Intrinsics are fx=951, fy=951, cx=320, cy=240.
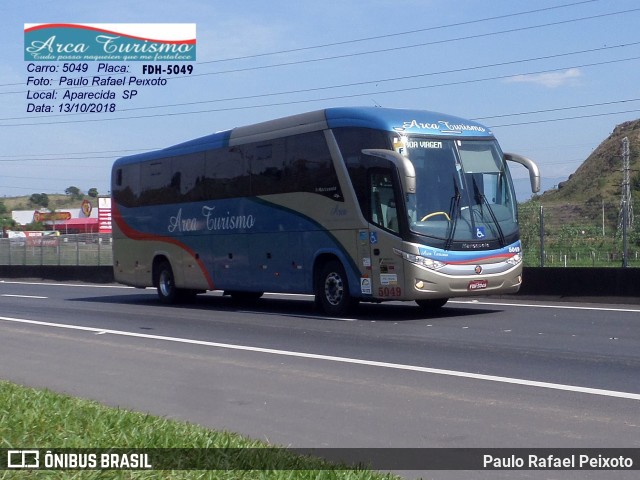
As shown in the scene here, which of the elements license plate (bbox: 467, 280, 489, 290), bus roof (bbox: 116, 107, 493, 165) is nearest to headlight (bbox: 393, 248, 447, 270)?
license plate (bbox: 467, 280, 489, 290)

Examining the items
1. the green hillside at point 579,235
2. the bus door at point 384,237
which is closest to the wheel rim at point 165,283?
the bus door at point 384,237

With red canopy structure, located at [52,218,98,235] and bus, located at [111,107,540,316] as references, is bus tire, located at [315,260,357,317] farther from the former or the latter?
red canopy structure, located at [52,218,98,235]

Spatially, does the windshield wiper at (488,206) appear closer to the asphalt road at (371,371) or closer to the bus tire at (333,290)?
the asphalt road at (371,371)

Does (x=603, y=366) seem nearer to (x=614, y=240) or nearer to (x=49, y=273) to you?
(x=614, y=240)

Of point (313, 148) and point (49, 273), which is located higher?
point (313, 148)

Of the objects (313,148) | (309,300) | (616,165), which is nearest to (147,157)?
(309,300)

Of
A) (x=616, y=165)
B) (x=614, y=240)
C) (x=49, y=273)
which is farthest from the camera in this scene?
(x=616, y=165)

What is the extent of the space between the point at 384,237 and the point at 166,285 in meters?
8.65

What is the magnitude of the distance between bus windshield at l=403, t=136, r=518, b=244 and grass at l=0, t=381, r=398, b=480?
9.03m

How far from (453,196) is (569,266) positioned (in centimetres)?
564

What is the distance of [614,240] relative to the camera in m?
20.4

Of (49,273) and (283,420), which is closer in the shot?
(283,420)

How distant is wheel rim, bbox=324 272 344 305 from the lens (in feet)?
59.3

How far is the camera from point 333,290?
18.3 m
